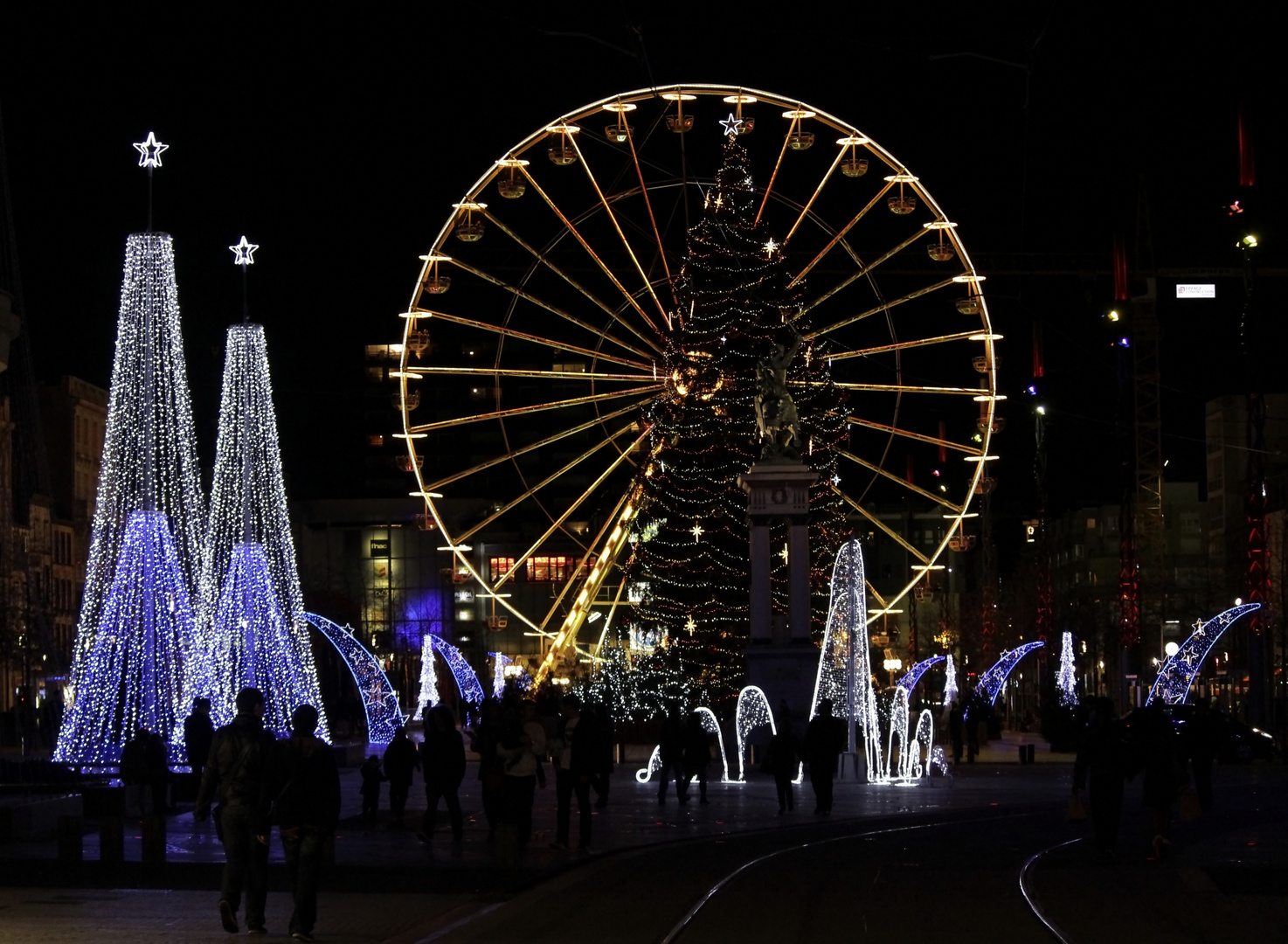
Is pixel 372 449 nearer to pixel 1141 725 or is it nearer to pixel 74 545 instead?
pixel 74 545

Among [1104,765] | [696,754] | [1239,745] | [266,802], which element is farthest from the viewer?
[1239,745]

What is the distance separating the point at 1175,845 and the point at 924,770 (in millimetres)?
22049

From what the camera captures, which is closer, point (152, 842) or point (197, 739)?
point (152, 842)

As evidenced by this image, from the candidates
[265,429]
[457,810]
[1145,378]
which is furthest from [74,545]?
[457,810]

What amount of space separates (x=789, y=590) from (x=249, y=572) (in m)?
11.5

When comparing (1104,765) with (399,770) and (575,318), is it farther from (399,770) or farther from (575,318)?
(575,318)

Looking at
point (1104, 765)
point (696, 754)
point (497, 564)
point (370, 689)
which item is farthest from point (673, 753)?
point (497, 564)

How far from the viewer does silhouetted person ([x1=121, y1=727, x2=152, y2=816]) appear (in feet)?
102

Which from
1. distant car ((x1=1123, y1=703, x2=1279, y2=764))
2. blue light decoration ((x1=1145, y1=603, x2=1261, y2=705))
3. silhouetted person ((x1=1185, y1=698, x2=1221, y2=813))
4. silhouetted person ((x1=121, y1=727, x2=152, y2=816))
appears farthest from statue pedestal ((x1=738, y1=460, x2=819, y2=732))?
silhouetted person ((x1=121, y1=727, x2=152, y2=816))

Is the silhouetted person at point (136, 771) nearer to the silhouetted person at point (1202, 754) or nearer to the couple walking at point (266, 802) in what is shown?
the silhouetted person at point (1202, 754)

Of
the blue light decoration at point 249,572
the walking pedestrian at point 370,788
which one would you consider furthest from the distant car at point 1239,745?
the walking pedestrian at point 370,788

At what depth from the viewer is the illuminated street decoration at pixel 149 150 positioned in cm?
3847

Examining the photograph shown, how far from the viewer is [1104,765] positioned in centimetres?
2283

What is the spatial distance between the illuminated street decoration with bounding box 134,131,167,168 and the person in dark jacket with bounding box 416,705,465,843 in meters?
14.7
